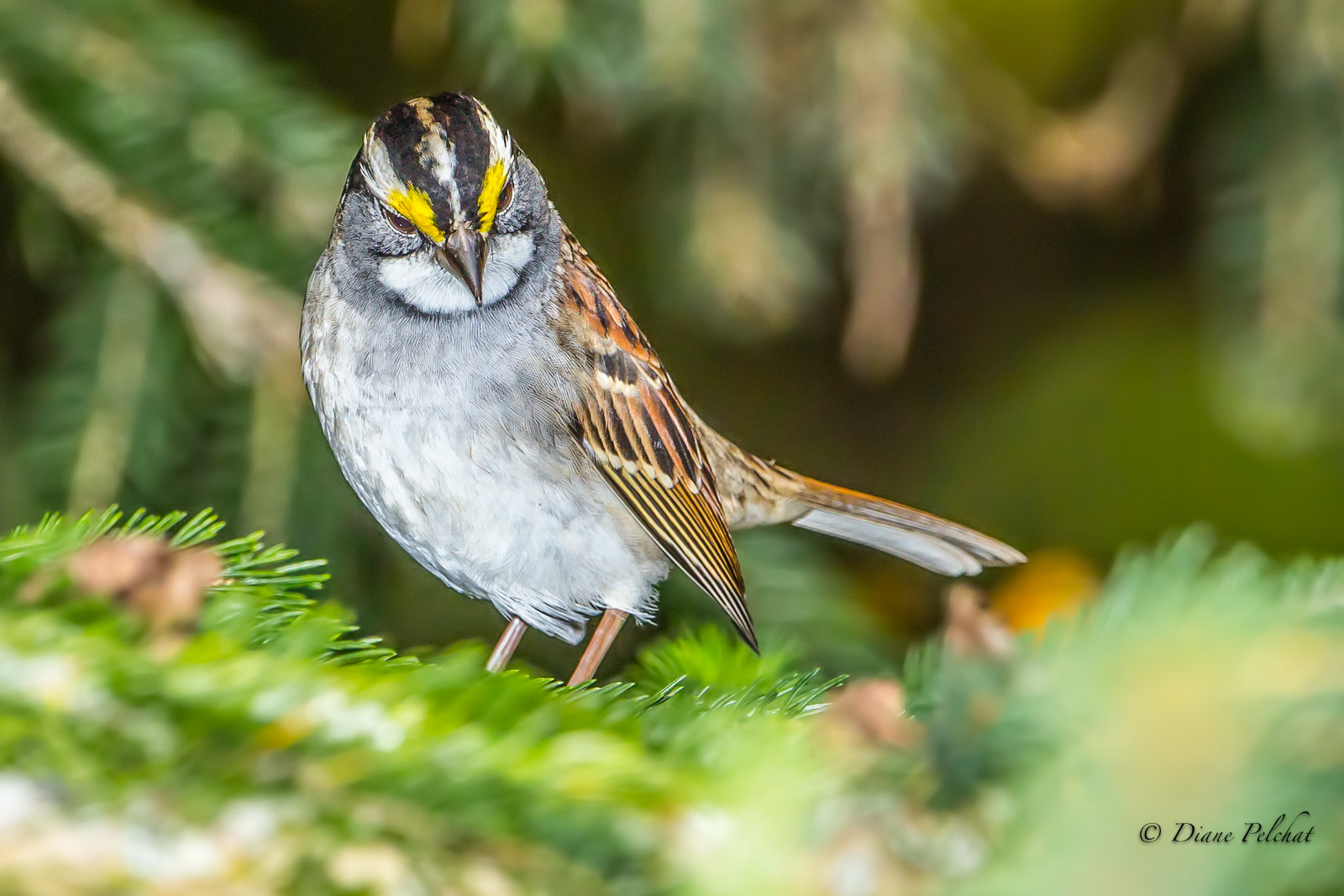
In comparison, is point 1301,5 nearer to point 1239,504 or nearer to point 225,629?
point 1239,504

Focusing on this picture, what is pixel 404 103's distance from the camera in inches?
82.1

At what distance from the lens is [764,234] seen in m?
2.72

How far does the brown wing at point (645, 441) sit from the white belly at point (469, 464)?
0.06m

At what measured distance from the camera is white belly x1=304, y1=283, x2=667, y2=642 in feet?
6.67

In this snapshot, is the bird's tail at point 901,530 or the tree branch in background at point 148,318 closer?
the tree branch in background at point 148,318

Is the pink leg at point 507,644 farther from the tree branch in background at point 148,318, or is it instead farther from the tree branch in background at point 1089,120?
the tree branch in background at point 1089,120

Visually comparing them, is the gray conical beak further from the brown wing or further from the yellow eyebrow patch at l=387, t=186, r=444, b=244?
the brown wing

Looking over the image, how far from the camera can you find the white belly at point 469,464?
6.67ft

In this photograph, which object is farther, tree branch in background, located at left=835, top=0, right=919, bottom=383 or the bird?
tree branch in background, located at left=835, top=0, right=919, bottom=383

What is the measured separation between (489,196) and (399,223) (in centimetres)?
17

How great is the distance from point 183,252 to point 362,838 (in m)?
1.62

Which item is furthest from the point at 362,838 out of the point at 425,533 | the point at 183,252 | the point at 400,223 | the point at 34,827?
the point at 183,252

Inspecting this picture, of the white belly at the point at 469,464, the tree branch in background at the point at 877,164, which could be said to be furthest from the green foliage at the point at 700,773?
the tree branch in background at the point at 877,164

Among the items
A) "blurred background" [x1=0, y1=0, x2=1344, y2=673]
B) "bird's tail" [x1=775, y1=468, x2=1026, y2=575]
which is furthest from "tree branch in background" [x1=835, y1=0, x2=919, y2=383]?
"bird's tail" [x1=775, y1=468, x2=1026, y2=575]
